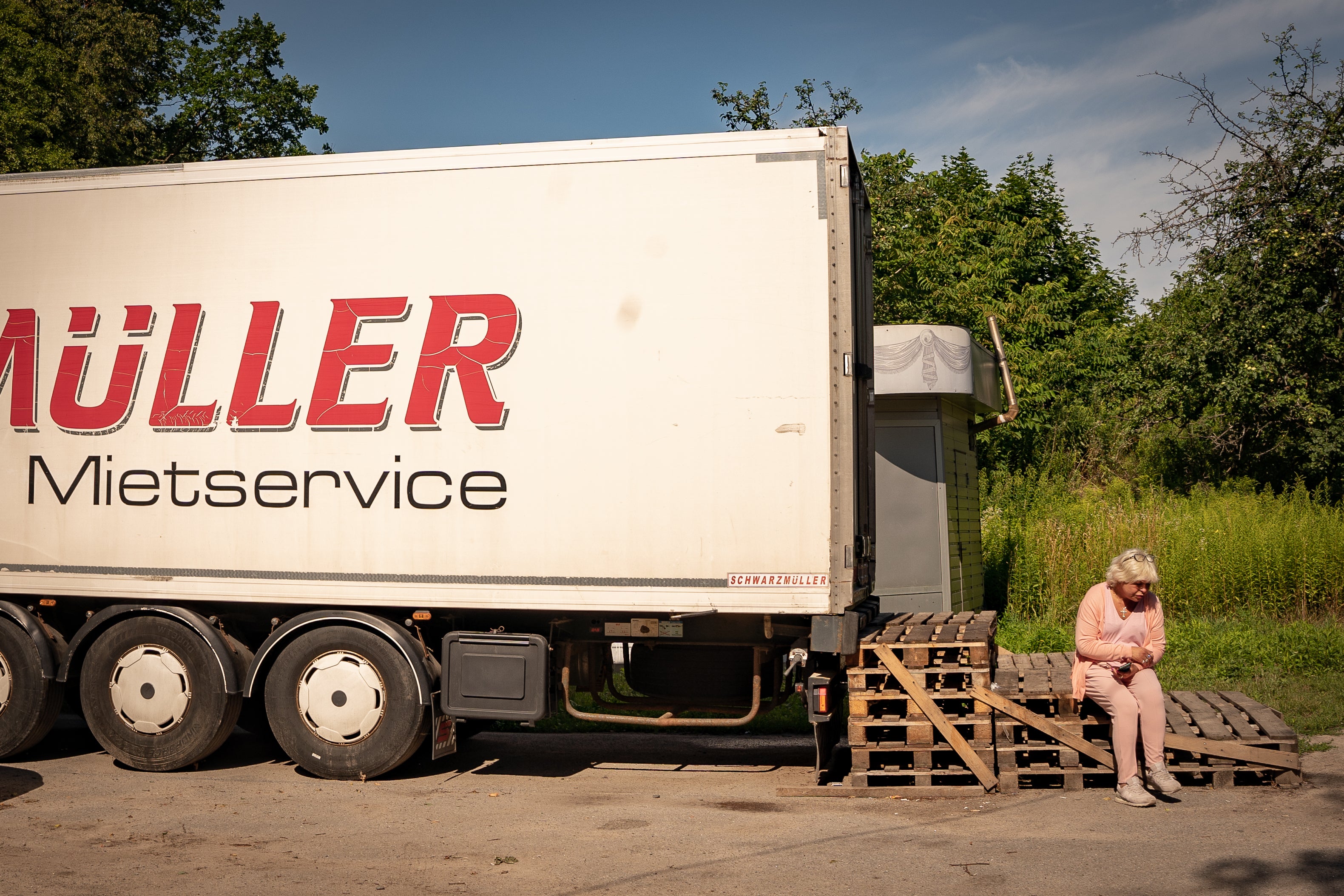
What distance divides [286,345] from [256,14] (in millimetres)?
25307

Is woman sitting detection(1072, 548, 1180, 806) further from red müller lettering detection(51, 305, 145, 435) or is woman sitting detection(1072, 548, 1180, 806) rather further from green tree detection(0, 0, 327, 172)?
green tree detection(0, 0, 327, 172)

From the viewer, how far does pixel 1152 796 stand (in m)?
6.32

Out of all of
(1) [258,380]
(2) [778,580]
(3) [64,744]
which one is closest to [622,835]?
(2) [778,580]

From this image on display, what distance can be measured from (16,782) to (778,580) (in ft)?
17.3

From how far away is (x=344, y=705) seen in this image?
7.27 metres

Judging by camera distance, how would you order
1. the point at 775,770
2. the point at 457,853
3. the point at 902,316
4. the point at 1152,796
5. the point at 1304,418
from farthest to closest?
the point at 902,316
the point at 1304,418
the point at 775,770
the point at 1152,796
the point at 457,853

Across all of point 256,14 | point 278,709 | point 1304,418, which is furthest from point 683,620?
point 256,14

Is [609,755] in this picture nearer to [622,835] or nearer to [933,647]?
[622,835]

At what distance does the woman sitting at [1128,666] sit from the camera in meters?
6.40

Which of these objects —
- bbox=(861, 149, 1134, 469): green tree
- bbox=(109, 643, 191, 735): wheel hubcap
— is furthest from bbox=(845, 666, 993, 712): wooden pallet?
bbox=(861, 149, 1134, 469): green tree

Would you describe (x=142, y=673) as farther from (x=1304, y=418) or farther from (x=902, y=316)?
(x=902, y=316)

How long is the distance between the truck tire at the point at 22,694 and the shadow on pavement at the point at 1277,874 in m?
7.27

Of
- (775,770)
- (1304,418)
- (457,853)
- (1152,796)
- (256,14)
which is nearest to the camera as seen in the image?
(457,853)

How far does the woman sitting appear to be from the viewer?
640 cm
